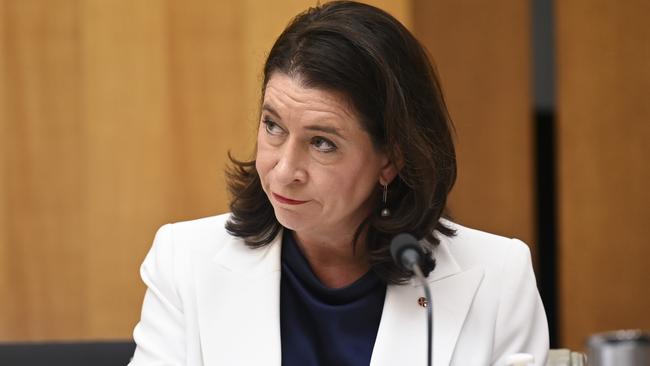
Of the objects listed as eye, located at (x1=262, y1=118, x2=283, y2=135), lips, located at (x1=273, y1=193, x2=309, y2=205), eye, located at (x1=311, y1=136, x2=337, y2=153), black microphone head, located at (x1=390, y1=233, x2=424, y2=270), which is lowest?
lips, located at (x1=273, y1=193, x2=309, y2=205)

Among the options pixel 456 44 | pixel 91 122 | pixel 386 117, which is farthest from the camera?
pixel 456 44

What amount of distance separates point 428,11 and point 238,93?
2.94 ft

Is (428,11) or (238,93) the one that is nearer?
(238,93)

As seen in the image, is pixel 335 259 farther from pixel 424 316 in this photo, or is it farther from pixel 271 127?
pixel 271 127

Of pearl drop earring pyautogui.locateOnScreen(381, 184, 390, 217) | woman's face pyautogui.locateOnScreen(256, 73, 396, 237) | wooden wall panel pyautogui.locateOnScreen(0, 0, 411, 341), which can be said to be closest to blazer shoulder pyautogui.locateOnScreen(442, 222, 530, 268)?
pearl drop earring pyautogui.locateOnScreen(381, 184, 390, 217)

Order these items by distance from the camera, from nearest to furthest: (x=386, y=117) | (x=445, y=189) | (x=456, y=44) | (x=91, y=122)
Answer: (x=386, y=117) < (x=445, y=189) < (x=91, y=122) < (x=456, y=44)

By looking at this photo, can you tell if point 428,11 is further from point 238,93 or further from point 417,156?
point 417,156

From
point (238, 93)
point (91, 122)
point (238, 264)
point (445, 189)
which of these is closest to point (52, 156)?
point (91, 122)

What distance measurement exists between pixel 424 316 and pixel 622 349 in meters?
0.90

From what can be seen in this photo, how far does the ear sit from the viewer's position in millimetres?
2623

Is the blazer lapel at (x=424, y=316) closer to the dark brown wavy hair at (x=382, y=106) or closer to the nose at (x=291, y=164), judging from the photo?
the dark brown wavy hair at (x=382, y=106)

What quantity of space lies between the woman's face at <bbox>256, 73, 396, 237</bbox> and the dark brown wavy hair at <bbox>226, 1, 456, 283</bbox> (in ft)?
0.10

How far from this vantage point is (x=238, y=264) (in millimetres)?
2742

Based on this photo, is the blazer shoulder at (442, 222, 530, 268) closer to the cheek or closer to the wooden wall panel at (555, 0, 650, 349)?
the cheek
